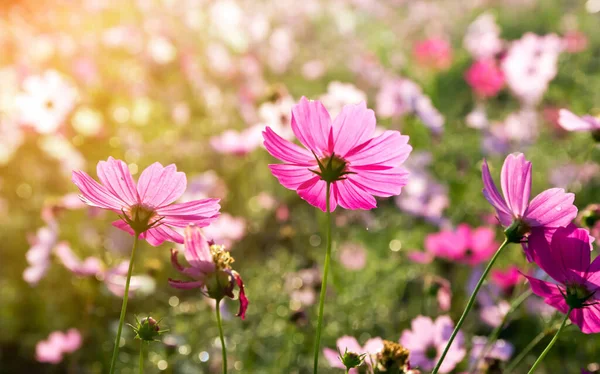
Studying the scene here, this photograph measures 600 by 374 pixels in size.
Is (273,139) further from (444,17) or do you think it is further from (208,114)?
(444,17)

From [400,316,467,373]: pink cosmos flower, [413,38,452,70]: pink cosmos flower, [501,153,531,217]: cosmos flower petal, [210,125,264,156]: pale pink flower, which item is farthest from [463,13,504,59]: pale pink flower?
[501,153,531,217]: cosmos flower petal

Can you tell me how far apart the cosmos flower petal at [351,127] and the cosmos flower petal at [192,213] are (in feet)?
0.51

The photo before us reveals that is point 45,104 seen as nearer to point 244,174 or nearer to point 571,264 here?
point 244,174

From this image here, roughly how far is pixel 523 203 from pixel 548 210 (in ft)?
0.09

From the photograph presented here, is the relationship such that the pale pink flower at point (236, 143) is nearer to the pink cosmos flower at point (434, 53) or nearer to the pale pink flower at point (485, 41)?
the pale pink flower at point (485, 41)

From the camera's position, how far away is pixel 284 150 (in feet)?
2.39

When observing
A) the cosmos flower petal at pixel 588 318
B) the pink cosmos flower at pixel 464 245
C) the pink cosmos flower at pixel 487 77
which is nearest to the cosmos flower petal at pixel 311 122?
the cosmos flower petal at pixel 588 318

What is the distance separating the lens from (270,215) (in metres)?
2.63

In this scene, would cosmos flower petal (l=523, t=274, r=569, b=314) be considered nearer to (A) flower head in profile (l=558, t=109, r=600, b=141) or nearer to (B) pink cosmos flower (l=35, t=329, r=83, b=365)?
(A) flower head in profile (l=558, t=109, r=600, b=141)

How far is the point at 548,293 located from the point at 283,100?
131 cm

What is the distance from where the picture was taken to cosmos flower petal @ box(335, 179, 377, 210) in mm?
735

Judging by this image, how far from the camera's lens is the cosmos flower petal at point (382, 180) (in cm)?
72

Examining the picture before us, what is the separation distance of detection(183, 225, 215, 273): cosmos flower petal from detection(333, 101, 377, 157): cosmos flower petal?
19cm

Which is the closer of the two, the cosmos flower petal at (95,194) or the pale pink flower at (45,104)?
the cosmos flower petal at (95,194)
